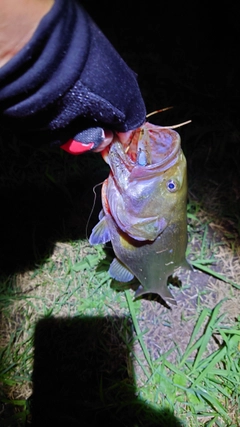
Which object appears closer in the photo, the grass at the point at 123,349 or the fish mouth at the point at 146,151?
the fish mouth at the point at 146,151

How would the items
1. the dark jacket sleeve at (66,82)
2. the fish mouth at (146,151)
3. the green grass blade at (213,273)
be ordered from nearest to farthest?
the dark jacket sleeve at (66,82) → the fish mouth at (146,151) → the green grass blade at (213,273)

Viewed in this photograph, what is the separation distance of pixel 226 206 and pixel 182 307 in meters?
0.64

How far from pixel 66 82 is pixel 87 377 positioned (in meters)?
1.58

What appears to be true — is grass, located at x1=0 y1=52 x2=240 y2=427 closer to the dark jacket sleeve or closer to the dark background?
the dark background

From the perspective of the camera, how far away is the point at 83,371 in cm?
219

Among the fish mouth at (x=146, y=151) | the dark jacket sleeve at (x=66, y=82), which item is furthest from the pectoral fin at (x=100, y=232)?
the dark jacket sleeve at (x=66, y=82)

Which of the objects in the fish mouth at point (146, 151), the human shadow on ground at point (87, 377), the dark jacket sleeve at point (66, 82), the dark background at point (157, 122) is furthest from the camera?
the dark background at point (157, 122)

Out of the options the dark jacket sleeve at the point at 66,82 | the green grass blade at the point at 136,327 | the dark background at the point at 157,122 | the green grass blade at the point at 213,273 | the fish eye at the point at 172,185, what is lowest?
the green grass blade at the point at 213,273

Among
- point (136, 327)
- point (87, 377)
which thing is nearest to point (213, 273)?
point (136, 327)

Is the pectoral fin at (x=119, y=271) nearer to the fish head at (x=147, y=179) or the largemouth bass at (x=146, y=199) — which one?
the largemouth bass at (x=146, y=199)

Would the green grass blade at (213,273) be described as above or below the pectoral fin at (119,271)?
below

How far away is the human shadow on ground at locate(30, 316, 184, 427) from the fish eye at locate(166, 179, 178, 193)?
1.02 m

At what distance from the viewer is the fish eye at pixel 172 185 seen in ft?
4.87

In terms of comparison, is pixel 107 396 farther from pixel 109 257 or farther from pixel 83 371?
pixel 109 257
